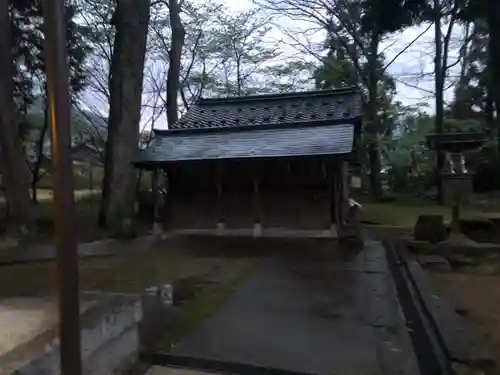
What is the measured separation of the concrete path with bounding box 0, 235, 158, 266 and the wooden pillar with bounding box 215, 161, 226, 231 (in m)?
1.44

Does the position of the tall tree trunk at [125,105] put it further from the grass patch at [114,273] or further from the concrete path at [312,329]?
the concrete path at [312,329]

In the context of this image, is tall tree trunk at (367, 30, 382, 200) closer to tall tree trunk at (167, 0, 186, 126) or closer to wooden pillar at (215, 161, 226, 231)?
tall tree trunk at (167, 0, 186, 126)

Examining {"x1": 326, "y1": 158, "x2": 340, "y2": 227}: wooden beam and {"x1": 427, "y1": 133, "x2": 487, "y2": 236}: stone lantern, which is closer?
{"x1": 427, "y1": 133, "x2": 487, "y2": 236}: stone lantern

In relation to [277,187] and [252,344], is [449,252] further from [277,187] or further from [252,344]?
[252,344]

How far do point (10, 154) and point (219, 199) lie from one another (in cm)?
433

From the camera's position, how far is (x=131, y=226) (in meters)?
10.5

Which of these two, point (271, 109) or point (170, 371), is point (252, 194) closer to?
point (271, 109)

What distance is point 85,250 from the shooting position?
8453mm

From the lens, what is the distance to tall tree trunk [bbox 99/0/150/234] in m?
10.5

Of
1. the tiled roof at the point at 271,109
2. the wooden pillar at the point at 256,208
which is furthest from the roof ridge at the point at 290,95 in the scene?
the wooden pillar at the point at 256,208

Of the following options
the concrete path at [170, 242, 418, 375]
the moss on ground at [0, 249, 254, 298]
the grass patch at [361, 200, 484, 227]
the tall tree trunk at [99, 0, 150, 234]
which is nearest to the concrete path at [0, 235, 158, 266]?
the moss on ground at [0, 249, 254, 298]

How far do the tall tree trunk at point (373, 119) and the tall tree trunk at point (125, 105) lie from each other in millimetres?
9274

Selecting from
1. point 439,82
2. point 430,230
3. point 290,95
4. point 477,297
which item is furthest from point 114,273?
point 439,82

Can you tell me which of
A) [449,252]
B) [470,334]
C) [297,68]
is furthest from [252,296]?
[297,68]
